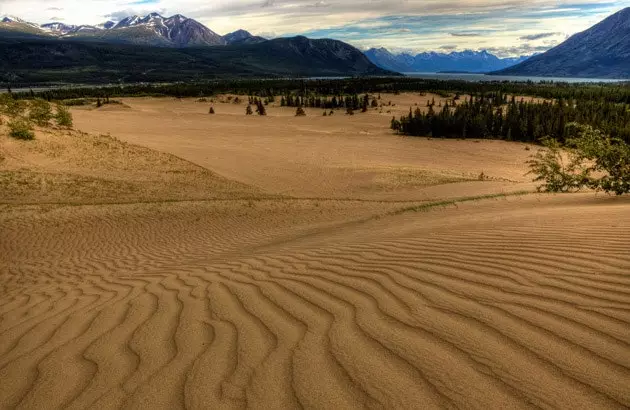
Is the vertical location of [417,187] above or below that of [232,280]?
below

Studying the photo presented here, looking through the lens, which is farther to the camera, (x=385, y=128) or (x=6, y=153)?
(x=385, y=128)

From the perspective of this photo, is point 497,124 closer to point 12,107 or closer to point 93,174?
point 93,174

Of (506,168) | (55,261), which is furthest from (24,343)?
(506,168)

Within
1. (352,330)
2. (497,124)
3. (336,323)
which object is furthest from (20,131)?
(497,124)

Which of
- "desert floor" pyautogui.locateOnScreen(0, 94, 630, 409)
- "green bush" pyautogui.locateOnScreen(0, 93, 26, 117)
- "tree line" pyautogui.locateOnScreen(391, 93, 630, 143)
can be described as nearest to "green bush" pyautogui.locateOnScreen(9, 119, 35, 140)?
"green bush" pyautogui.locateOnScreen(0, 93, 26, 117)

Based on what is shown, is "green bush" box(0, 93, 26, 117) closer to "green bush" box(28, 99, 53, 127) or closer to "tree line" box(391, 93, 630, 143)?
"green bush" box(28, 99, 53, 127)

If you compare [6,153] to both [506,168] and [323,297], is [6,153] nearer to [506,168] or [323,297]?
[323,297]
